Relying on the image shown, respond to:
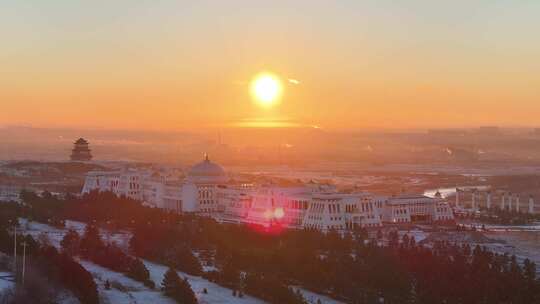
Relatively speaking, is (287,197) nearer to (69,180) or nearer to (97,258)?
(97,258)

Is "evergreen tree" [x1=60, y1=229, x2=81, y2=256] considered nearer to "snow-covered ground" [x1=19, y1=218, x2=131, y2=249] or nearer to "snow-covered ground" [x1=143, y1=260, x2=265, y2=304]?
"snow-covered ground" [x1=19, y1=218, x2=131, y2=249]

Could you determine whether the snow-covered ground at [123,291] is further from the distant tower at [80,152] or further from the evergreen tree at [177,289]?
the distant tower at [80,152]

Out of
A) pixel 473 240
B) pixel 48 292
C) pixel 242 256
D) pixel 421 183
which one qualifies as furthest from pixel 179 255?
pixel 421 183

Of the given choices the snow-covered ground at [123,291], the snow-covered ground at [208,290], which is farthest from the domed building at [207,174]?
the snow-covered ground at [123,291]

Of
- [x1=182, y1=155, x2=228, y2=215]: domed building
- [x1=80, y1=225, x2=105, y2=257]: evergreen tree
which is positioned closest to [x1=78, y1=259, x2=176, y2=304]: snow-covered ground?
[x1=80, y1=225, x2=105, y2=257]: evergreen tree

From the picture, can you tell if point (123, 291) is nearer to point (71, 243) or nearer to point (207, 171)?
point (71, 243)

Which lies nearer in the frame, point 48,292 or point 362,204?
point 48,292

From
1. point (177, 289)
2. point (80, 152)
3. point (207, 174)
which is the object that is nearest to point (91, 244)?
point (177, 289)

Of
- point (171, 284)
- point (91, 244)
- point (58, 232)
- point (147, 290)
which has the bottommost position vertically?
point (147, 290)
